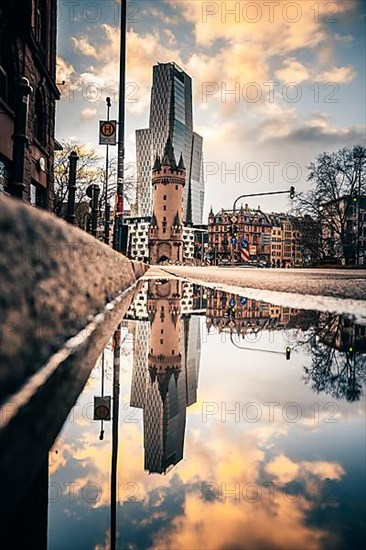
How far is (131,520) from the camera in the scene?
2.10ft

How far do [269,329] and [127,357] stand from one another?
35.1 inches

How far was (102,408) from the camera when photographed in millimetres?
1193

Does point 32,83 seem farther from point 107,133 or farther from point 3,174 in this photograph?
point 3,174

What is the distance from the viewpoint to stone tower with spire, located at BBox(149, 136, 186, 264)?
8594 cm

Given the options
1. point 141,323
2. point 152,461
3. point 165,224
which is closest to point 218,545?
point 152,461

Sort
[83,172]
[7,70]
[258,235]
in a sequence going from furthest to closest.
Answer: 1. [258,235]
2. [83,172]
3. [7,70]

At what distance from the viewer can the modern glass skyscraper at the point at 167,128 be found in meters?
121

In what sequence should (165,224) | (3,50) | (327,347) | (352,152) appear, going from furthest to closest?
(165,224)
(352,152)
(3,50)
(327,347)

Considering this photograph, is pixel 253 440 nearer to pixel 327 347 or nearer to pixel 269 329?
pixel 327 347

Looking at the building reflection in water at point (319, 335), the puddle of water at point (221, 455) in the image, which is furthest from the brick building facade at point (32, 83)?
the puddle of water at point (221, 455)

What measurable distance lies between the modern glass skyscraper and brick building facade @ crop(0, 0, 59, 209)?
95.2 m

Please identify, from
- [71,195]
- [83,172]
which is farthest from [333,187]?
[71,195]

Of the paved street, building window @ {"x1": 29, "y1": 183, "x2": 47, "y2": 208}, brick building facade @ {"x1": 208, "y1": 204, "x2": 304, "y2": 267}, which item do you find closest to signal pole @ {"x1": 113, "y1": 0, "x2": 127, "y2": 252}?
building window @ {"x1": 29, "y1": 183, "x2": 47, "y2": 208}

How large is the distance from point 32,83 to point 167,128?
110 meters
